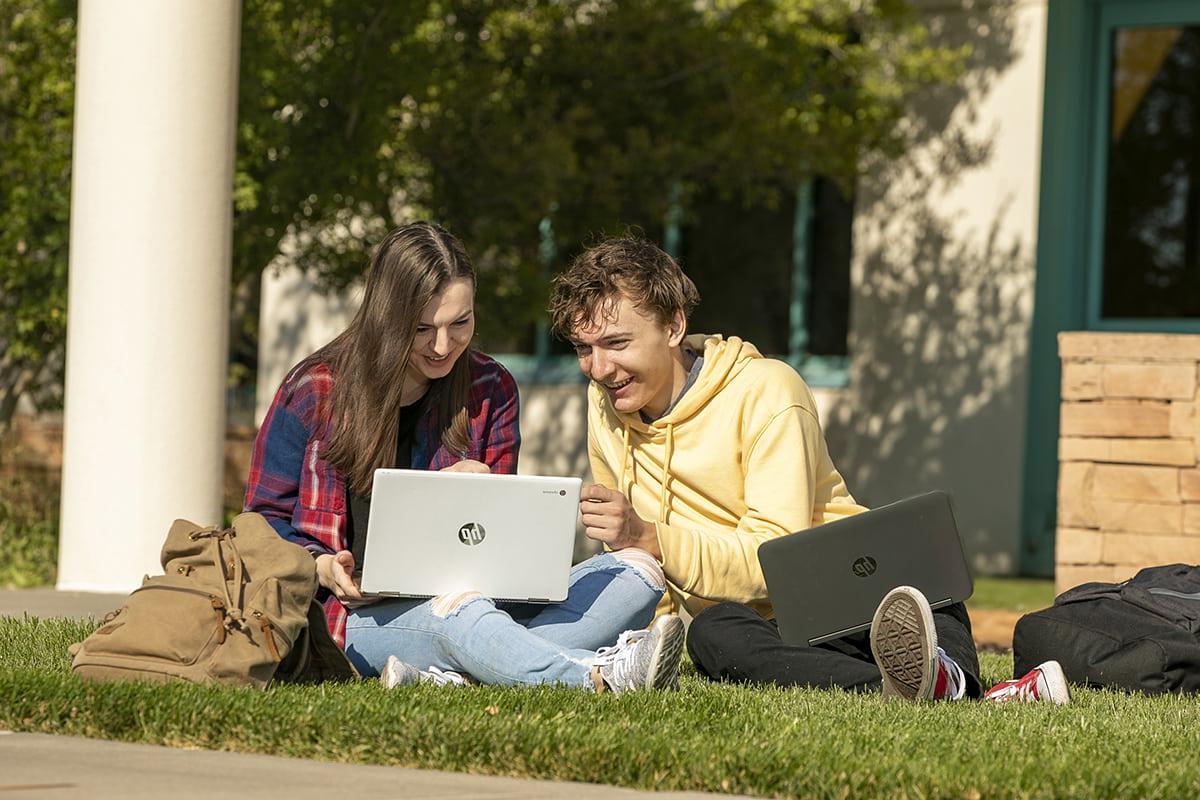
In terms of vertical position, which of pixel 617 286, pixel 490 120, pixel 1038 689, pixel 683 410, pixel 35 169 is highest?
pixel 490 120

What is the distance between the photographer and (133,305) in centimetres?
727

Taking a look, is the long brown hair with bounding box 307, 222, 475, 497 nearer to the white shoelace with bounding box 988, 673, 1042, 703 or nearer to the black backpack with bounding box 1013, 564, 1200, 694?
the white shoelace with bounding box 988, 673, 1042, 703

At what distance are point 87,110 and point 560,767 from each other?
4.69m

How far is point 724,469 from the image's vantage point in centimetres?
521

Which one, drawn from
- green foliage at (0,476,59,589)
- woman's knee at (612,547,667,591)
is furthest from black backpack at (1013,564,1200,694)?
green foliage at (0,476,59,589)

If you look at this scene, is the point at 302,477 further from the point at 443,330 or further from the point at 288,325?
the point at 288,325

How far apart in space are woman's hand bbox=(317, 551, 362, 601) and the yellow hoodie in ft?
2.85

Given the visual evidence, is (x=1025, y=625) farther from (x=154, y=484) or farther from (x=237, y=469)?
(x=237, y=469)

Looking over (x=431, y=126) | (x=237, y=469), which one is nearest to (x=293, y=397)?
(x=431, y=126)

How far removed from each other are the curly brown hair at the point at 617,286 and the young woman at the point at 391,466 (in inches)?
11.6

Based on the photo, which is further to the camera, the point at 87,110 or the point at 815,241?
the point at 815,241

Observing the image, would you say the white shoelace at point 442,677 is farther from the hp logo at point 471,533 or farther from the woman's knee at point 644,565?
the woman's knee at point 644,565

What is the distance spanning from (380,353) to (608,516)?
0.78 m

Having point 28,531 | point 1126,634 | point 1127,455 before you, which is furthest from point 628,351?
point 28,531
